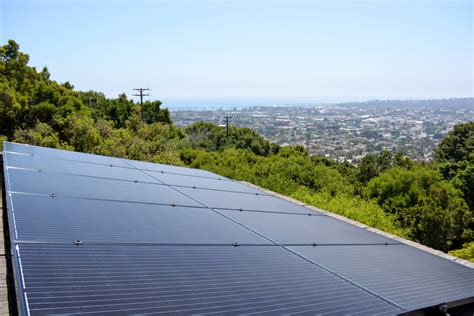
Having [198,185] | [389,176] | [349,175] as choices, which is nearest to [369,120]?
[349,175]

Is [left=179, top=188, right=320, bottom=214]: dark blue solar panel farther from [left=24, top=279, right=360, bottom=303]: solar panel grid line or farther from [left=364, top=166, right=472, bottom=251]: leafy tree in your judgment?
[left=364, top=166, right=472, bottom=251]: leafy tree

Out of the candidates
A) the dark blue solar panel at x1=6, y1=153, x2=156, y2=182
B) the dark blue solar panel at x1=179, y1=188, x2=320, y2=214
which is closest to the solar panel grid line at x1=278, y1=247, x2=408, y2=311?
the dark blue solar panel at x1=179, y1=188, x2=320, y2=214

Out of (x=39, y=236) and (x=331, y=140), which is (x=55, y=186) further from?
(x=331, y=140)

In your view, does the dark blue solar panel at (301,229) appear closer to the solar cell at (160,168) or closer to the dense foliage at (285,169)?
the solar cell at (160,168)

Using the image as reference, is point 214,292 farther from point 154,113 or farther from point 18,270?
point 154,113

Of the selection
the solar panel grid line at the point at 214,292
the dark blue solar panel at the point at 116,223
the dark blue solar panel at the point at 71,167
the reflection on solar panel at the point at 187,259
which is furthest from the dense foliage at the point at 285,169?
the solar panel grid line at the point at 214,292
